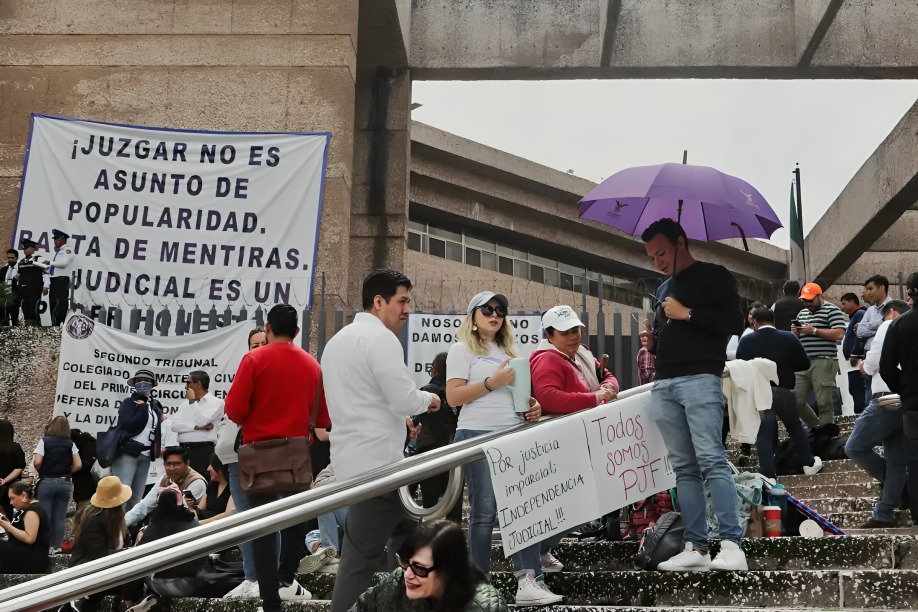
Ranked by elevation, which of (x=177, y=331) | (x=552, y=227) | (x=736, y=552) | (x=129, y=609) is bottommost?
(x=129, y=609)

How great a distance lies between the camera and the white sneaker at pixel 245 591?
→ 6168mm

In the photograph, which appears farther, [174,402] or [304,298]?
[304,298]

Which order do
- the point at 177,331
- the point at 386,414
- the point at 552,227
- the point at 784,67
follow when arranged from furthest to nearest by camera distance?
the point at 552,227 → the point at 784,67 → the point at 177,331 → the point at 386,414

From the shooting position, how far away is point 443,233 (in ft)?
94.2

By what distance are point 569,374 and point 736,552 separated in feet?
4.56

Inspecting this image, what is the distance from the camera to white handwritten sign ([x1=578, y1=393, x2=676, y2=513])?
6.05 meters

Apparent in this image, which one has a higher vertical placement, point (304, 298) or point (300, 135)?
point (300, 135)

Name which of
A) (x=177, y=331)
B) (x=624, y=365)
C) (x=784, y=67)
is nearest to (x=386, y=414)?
(x=177, y=331)

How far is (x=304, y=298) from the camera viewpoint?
512 inches

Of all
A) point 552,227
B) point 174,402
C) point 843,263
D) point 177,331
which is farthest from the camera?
point 552,227

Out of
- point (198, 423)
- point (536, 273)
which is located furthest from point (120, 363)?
point (536, 273)

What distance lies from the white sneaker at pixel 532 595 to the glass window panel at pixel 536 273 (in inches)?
1026

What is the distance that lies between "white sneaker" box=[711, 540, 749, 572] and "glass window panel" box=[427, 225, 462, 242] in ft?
76.4

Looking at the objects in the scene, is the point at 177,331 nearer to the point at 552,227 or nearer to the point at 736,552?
the point at 736,552
